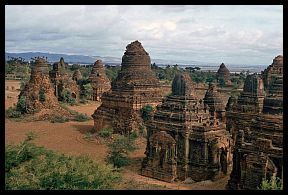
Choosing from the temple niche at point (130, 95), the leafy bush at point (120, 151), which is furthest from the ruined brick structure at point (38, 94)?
the leafy bush at point (120, 151)

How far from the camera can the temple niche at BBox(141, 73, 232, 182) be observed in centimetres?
1595

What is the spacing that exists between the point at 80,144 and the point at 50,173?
9995 millimetres

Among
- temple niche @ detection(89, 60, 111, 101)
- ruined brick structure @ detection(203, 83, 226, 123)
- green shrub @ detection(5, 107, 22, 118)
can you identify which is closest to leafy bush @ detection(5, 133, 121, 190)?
ruined brick structure @ detection(203, 83, 226, 123)

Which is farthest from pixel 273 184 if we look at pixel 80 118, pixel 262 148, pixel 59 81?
pixel 59 81

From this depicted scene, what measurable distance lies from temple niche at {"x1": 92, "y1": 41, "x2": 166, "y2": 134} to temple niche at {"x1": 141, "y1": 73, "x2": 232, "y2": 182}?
598 centimetres

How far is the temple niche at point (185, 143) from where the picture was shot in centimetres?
1595

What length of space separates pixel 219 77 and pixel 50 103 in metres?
27.9

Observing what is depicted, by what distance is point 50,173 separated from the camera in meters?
12.2

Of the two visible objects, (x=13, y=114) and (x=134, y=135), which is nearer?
(x=134, y=135)

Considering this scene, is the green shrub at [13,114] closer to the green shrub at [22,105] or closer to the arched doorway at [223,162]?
the green shrub at [22,105]

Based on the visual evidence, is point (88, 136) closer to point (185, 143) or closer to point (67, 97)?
point (185, 143)

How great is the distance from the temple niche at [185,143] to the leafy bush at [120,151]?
130 cm
